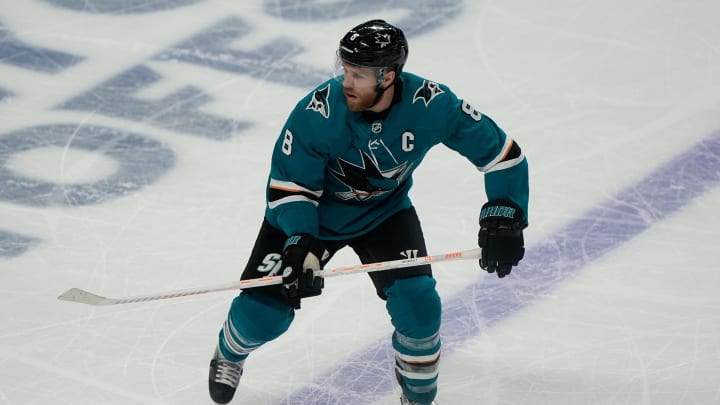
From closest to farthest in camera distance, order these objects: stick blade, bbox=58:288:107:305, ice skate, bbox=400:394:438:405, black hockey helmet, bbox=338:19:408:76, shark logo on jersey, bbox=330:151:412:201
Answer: black hockey helmet, bbox=338:19:408:76 < stick blade, bbox=58:288:107:305 < shark logo on jersey, bbox=330:151:412:201 < ice skate, bbox=400:394:438:405

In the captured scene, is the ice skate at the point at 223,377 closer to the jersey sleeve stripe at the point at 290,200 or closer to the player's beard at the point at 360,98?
the jersey sleeve stripe at the point at 290,200

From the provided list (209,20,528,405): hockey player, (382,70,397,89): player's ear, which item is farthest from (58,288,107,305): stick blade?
(382,70,397,89): player's ear

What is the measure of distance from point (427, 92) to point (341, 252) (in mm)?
1422

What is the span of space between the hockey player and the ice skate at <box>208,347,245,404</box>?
2 cm

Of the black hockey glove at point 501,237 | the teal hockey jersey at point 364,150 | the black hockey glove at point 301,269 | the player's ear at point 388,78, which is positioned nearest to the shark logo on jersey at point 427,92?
the teal hockey jersey at point 364,150

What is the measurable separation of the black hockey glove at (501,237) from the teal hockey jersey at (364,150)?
0.08 metres

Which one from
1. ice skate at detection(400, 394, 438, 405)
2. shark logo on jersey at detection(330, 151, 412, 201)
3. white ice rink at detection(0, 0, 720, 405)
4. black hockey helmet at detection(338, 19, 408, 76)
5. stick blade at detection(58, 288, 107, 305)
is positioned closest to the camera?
black hockey helmet at detection(338, 19, 408, 76)

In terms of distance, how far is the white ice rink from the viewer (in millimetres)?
4105

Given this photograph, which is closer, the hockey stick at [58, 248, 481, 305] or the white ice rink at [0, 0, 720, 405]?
the hockey stick at [58, 248, 481, 305]

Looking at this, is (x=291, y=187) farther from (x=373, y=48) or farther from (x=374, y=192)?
(x=373, y=48)

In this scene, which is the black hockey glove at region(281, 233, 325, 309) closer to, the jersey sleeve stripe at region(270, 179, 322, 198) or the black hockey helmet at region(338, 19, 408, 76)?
the jersey sleeve stripe at region(270, 179, 322, 198)

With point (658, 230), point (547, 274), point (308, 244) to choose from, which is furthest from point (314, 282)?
point (658, 230)

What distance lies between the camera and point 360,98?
3383 millimetres

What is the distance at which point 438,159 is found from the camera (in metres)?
5.40
